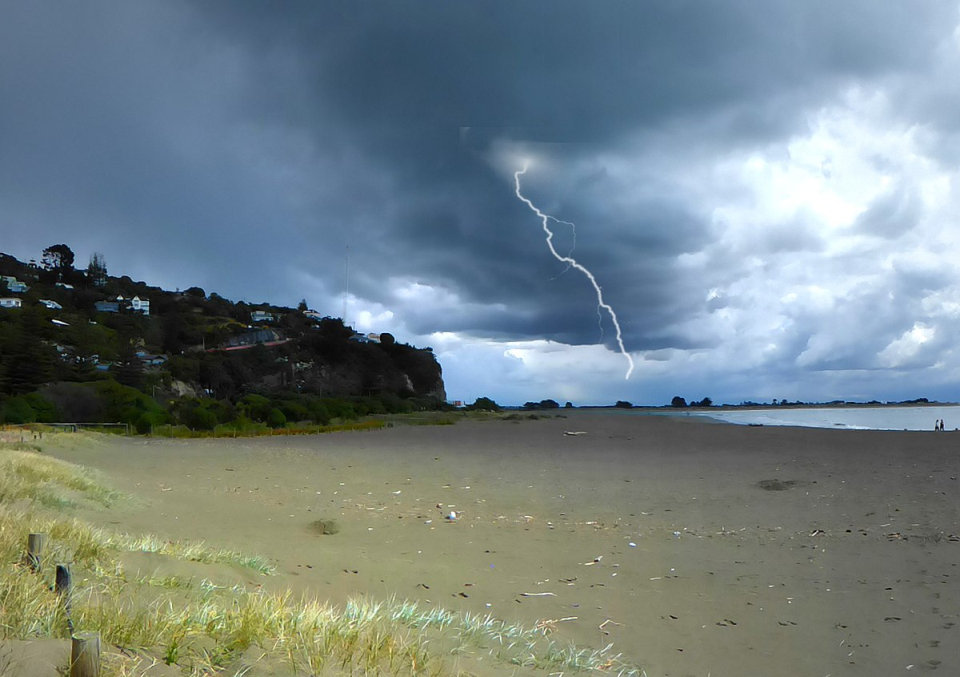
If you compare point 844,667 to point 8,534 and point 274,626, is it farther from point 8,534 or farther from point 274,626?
point 8,534

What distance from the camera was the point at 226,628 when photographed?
261 cm

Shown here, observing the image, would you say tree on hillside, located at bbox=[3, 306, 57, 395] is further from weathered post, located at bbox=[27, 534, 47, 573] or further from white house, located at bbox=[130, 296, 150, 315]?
weathered post, located at bbox=[27, 534, 47, 573]

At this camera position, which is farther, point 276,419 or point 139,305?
point 139,305

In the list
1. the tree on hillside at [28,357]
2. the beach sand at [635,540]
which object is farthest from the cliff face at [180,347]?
the beach sand at [635,540]

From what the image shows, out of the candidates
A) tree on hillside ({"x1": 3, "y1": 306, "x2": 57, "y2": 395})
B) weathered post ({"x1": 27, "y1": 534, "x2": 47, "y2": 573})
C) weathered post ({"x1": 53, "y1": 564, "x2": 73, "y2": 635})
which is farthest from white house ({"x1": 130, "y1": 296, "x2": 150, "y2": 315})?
weathered post ({"x1": 53, "y1": 564, "x2": 73, "y2": 635})

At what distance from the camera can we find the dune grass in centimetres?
235

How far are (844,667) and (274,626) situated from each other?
3599 mm

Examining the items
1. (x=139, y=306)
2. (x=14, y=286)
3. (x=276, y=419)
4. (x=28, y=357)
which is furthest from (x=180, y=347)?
(x=28, y=357)

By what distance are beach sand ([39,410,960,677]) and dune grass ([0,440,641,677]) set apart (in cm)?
39

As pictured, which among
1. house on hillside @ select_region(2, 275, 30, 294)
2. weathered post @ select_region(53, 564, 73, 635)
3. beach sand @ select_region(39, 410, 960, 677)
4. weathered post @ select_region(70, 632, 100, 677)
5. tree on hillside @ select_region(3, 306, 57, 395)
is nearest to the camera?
weathered post @ select_region(70, 632, 100, 677)

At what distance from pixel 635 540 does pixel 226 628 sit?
5459mm

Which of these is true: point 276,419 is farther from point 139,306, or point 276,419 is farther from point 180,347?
point 139,306

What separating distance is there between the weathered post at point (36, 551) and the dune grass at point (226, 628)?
0.08 metres

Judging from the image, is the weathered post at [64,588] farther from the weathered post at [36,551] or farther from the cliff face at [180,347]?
the cliff face at [180,347]
